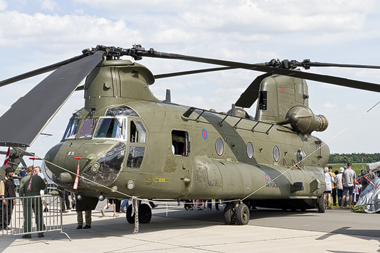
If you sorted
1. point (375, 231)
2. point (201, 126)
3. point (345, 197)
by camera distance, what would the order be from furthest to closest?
1. point (345, 197)
2. point (201, 126)
3. point (375, 231)

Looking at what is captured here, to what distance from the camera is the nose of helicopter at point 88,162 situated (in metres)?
10.7

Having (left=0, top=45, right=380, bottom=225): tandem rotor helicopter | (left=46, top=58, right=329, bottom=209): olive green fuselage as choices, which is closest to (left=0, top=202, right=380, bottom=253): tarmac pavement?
(left=0, top=45, right=380, bottom=225): tandem rotor helicopter

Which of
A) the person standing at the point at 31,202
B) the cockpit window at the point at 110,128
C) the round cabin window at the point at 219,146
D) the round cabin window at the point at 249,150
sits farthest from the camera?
the round cabin window at the point at 249,150

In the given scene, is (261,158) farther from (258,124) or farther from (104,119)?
(104,119)

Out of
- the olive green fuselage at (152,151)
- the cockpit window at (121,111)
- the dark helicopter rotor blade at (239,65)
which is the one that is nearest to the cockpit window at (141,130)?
the olive green fuselage at (152,151)

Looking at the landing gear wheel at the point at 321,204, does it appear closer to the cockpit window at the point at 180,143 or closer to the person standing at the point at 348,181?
the person standing at the point at 348,181

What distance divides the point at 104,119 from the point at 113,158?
3.95ft

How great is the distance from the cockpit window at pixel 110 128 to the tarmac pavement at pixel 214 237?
8.15 ft

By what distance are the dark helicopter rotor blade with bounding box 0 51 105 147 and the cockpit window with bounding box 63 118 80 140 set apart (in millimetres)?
2227

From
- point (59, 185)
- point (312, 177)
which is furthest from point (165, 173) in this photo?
point (312, 177)

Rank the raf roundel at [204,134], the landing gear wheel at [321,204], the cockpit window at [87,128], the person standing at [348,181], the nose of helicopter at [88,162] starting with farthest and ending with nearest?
the person standing at [348,181]
the landing gear wheel at [321,204]
the raf roundel at [204,134]
the cockpit window at [87,128]
the nose of helicopter at [88,162]

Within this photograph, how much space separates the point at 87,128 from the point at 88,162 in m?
1.24

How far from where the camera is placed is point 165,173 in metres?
11.9

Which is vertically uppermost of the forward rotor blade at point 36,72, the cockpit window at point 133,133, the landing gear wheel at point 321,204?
the forward rotor blade at point 36,72
